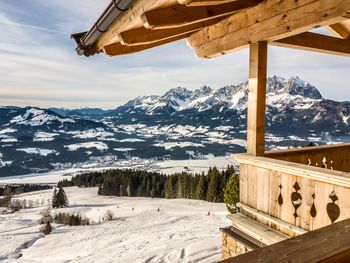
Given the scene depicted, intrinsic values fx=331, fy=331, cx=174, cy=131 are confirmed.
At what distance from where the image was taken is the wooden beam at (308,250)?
1128mm

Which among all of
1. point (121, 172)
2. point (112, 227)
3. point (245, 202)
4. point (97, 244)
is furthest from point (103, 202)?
point (245, 202)

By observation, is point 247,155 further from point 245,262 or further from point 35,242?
point 35,242

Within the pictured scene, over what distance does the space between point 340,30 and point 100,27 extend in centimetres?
414

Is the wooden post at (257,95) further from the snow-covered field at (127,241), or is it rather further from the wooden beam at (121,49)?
the snow-covered field at (127,241)

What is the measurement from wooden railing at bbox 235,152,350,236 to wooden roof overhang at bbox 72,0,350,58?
5.16 feet

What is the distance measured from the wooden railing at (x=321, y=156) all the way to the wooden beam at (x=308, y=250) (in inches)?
138

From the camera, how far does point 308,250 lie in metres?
1.21

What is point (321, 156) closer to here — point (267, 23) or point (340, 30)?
point (340, 30)

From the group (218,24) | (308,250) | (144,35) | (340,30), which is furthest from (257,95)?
(308,250)

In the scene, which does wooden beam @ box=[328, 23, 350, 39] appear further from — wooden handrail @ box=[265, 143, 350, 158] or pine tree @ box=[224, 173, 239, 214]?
pine tree @ box=[224, 173, 239, 214]

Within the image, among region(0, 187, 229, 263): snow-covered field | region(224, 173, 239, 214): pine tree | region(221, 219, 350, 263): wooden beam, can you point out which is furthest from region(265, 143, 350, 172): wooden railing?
region(224, 173, 239, 214): pine tree

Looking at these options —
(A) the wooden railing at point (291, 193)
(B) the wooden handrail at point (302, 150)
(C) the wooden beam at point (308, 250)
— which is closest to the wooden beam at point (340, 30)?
(B) the wooden handrail at point (302, 150)

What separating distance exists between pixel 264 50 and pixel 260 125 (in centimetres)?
102

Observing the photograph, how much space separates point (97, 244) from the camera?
87.8ft
